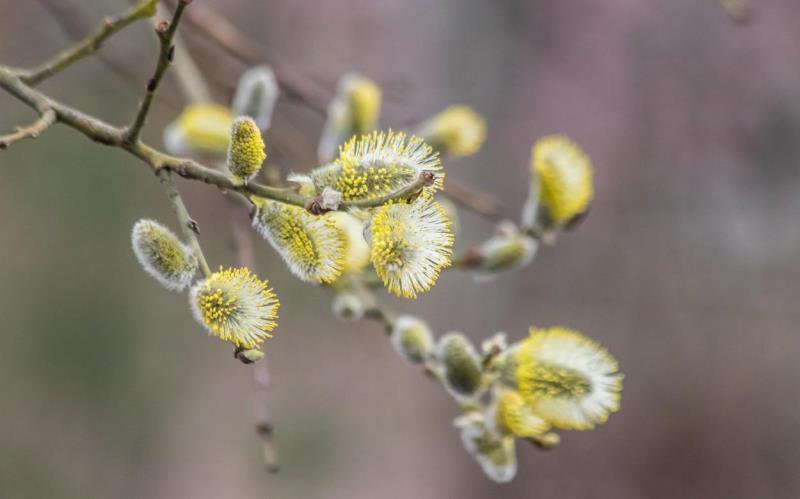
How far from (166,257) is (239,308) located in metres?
0.08

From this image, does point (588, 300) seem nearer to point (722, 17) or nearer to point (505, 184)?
point (505, 184)

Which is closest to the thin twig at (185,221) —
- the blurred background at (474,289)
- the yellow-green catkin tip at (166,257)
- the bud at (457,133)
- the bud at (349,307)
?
the yellow-green catkin tip at (166,257)

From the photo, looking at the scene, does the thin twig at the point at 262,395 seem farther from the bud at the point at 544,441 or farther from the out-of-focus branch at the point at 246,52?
the bud at the point at 544,441

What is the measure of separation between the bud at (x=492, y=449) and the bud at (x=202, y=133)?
1.63 feet

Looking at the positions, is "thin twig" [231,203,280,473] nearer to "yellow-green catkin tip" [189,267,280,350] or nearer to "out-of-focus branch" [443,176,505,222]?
"out-of-focus branch" [443,176,505,222]

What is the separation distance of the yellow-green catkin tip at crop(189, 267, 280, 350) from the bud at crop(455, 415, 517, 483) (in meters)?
0.31

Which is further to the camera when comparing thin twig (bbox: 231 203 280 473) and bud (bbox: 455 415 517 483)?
thin twig (bbox: 231 203 280 473)

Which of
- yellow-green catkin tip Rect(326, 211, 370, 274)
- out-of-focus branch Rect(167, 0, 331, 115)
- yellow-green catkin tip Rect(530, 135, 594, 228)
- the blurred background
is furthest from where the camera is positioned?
the blurred background

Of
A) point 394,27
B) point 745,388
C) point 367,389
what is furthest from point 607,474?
point 394,27

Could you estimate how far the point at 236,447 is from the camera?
143 inches

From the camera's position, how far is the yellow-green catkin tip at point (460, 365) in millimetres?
797

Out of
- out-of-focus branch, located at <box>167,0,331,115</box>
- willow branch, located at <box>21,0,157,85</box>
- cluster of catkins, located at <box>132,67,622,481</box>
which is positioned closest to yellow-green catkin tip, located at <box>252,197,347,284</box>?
cluster of catkins, located at <box>132,67,622,481</box>

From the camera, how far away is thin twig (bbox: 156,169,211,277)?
62cm

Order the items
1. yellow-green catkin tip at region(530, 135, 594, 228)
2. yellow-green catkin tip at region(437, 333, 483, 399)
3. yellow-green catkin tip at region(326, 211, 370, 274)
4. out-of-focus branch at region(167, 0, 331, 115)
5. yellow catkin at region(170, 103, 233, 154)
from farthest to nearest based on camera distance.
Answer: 1. out-of-focus branch at region(167, 0, 331, 115)
2. yellow catkin at region(170, 103, 233, 154)
3. yellow-green catkin tip at region(530, 135, 594, 228)
4. yellow-green catkin tip at region(437, 333, 483, 399)
5. yellow-green catkin tip at region(326, 211, 370, 274)
